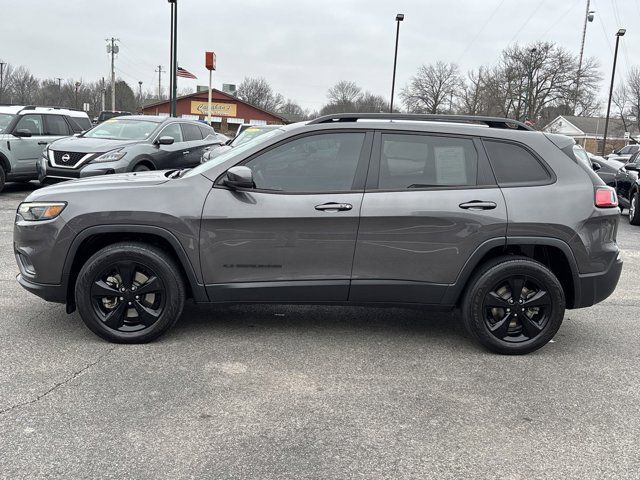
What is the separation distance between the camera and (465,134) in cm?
439

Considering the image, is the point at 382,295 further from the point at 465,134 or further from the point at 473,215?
the point at 465,134

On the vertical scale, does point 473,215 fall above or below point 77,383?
above

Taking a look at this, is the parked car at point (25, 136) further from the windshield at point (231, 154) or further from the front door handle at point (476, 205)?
the front door handle at point (476, 205)

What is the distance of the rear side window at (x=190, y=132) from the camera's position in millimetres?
12320

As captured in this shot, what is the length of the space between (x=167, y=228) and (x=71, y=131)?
36.5 feet

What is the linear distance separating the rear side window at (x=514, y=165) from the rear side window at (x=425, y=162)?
0.15 metres

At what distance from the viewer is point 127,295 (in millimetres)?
4215

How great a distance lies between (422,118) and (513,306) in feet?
5.36

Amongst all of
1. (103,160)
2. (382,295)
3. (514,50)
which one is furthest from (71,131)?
(514,50)

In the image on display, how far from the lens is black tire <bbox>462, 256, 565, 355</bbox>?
13.9ft

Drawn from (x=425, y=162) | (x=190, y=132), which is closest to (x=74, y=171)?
(x=190, y=132)

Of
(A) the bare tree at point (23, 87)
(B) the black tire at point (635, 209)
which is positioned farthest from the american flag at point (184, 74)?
(A) the bare tree at point (23, 87)

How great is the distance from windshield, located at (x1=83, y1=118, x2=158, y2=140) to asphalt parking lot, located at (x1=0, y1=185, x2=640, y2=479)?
268 inches

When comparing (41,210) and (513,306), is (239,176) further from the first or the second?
(513,306)
